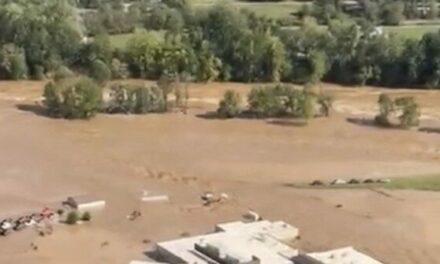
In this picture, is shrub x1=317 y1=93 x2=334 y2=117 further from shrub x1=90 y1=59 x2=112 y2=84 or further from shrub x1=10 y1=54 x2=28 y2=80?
shrub x1=10 y1=54 x2=28 y2=80

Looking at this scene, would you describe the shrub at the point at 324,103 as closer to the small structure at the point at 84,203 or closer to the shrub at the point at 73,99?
the shrub at the point at 73,99

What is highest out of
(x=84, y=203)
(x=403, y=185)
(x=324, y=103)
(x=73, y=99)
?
(x=73, y=99)

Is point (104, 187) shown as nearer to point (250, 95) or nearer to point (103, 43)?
point (250, 95)

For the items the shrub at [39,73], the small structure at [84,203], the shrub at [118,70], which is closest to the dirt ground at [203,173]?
the small structure at [84,203]

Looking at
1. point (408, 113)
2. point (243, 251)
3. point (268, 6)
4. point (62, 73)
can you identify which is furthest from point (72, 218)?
point (268, 6)

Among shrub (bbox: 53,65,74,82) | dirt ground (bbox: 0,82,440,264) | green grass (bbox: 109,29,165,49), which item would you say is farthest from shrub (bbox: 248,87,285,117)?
green grass (bbox: 109,29,165,49)

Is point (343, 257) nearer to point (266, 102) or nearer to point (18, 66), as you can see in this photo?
point (266, 102)

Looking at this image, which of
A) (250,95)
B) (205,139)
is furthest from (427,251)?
(250,95)
